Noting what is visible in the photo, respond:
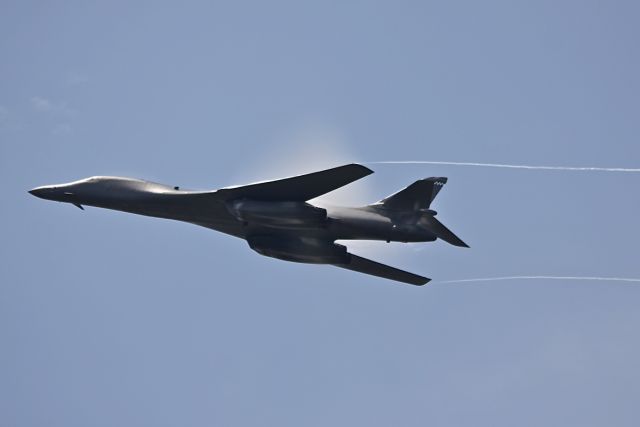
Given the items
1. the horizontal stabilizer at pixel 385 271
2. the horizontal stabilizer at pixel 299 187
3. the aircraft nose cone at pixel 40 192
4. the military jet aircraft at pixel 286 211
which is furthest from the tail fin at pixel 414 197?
the aircraft nose cone at pixel 40 192

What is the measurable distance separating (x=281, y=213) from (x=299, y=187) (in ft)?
3.51

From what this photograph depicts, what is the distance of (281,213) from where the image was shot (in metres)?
30.2

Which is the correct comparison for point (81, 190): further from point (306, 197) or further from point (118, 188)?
point (306, 197)

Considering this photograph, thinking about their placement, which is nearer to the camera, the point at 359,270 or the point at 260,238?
the point at 260,238

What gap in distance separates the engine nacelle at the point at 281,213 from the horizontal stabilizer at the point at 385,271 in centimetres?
497

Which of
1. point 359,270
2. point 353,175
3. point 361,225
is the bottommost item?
point 359,270

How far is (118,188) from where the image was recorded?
32.8m

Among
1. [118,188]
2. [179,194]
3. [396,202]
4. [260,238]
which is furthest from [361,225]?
[118,188]

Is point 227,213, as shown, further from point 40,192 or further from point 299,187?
point 40,192

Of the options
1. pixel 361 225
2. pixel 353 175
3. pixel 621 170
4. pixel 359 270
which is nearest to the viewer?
pixel 621 170

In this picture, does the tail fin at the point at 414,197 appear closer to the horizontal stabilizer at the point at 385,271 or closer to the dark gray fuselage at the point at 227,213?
the dark gray fuselage at the point at 227,213

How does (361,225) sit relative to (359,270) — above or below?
above

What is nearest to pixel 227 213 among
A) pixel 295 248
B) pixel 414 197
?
pixel 295 248

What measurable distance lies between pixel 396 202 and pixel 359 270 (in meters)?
4.56
